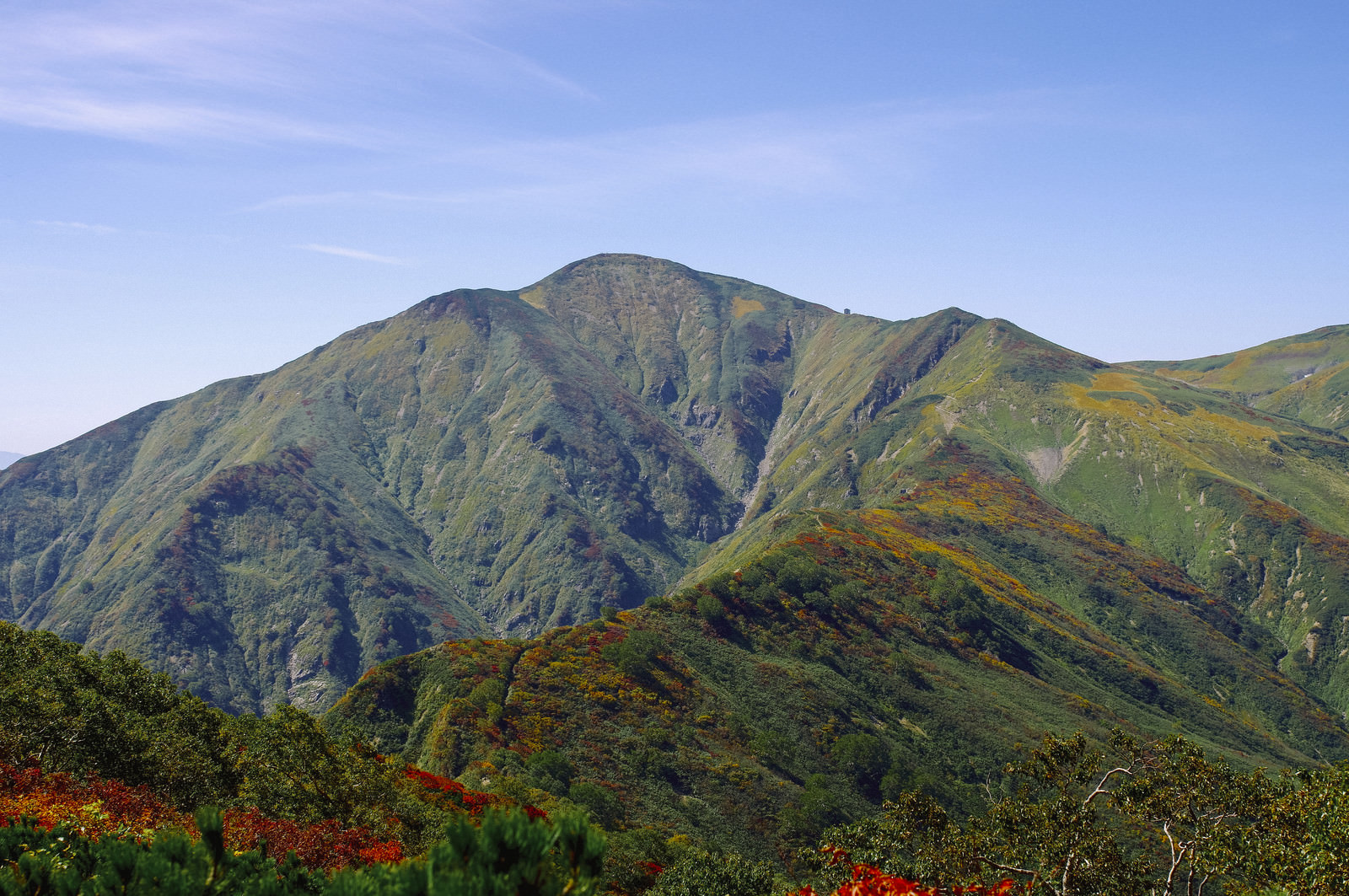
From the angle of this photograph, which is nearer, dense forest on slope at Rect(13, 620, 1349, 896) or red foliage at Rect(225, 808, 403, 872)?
dense forest on slope at Rect(13, 620, 1349, 896)

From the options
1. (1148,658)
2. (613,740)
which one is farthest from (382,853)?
(1148,658)

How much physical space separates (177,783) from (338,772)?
29.2 feet

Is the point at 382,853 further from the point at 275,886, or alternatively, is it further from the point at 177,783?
the point at 275,886

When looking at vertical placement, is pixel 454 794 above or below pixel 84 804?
below

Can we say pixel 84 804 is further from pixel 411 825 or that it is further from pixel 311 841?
pixel 411 825

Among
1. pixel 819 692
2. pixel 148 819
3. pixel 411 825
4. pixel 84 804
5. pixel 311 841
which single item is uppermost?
pixel 84 804

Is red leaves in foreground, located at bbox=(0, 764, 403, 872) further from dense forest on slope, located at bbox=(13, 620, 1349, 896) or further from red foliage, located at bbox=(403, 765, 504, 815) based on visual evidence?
red foliage, located at bbox=(403, 765, 504, 815)

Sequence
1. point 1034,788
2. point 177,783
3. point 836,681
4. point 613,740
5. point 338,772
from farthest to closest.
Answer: point 836,681, point 1034,788, point 613,740, point 338,772, point 177,783

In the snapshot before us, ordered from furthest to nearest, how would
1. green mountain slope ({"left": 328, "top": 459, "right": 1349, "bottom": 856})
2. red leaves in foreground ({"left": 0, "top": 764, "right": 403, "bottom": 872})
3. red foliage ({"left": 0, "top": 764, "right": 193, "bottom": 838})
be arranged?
green mountain slope ({"left": 328, "top": 459, "right": 1349, "bottom": 856}), red leaves in foreground ({"left": 0, "top": 764, "right": 403, "bottom": 872}), red foliage ({"left": 0, "top": 764, "right": 193, "bottom": 838})

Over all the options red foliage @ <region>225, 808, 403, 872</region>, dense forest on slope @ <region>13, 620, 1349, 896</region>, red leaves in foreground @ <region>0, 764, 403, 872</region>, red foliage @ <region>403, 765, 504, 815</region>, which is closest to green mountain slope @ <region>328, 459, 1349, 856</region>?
red foliage @ <region>403, 765, 504, 815</region>

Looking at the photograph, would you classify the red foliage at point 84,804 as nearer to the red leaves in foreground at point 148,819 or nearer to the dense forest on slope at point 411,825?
the red leaves in foreground at point 148,819

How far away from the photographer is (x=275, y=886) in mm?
14586

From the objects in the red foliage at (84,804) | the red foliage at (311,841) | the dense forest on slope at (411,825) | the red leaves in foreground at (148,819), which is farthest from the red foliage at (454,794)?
the red foliage at (84,804)

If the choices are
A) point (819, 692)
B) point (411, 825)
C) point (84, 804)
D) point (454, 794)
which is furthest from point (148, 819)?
point (819, 692)
